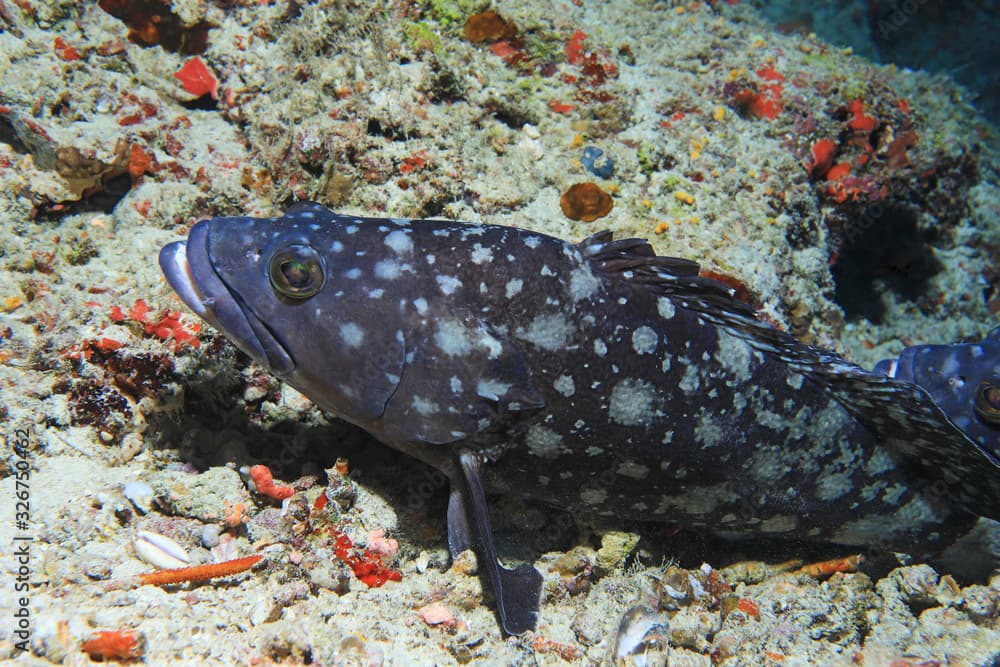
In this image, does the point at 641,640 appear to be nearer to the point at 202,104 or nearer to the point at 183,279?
the point at 183,279

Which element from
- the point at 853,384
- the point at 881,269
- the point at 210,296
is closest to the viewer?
the point at 210,296

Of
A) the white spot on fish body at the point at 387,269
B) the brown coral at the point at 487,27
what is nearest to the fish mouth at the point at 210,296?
the white spot on fish body at the point at 387,269

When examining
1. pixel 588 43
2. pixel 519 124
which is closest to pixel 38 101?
pixel 519 124

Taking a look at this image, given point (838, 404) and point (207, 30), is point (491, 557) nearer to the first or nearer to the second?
point (838, 404)

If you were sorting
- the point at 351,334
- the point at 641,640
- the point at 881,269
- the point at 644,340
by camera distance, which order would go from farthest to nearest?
the point at 881,269
the point at 641,640
the point at 644,340
the point at 351,334

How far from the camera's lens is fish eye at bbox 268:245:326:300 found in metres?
2.50

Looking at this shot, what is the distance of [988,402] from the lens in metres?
3.80

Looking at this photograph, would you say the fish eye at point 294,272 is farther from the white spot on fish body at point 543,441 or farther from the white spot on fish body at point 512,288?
the white spot on fish body at point 543,441

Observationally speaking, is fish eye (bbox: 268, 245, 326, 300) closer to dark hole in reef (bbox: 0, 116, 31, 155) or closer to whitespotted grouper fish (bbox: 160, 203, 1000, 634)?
whitespotted grouper fish (bbox: 160, 203, 1000, 634)

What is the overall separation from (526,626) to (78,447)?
267 centimetres

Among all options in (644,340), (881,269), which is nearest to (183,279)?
(644,340)

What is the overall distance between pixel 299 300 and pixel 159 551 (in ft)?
4.68

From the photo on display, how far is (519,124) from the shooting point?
4273 millimetres

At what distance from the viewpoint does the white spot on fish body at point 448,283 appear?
2.68 metres
